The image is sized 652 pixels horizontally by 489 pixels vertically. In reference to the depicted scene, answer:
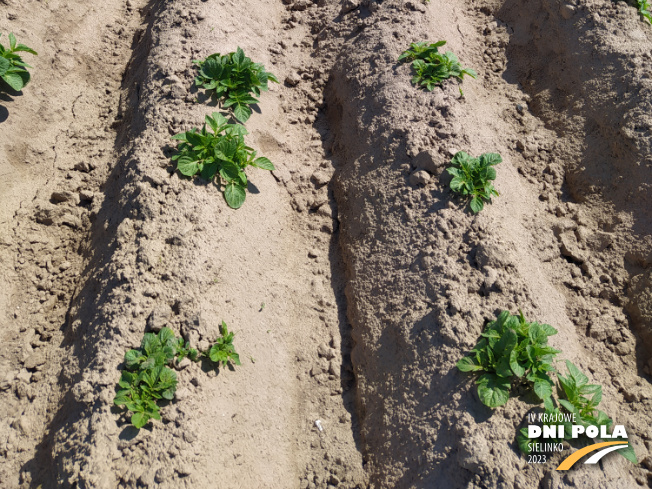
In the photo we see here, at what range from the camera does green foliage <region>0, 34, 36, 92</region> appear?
399 cm

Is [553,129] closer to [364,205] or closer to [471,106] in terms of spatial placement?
[471,106]

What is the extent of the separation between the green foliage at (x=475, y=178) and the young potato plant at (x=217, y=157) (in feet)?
4.94

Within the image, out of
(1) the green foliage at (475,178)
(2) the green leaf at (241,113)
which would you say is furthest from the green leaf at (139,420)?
(1) the green foliage at (475,178)

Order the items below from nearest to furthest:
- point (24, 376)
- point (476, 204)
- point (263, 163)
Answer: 1. point (24, 376)
2. point (476, 204)
3. point (263, 163)

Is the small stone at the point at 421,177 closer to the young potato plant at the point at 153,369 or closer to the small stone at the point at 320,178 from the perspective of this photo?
the small stone at the point at 320,178

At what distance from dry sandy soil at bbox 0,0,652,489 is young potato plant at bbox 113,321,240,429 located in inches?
3.1

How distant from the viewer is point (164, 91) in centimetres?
399

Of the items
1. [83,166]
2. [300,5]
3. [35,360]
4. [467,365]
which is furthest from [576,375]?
[300,5]

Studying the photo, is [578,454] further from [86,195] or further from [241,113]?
[86,195]

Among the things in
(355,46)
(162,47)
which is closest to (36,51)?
(162,47)

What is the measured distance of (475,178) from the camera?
3.45m

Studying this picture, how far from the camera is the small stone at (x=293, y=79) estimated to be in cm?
456

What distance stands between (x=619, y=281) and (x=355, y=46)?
9.73ft

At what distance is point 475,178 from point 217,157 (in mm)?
1884
